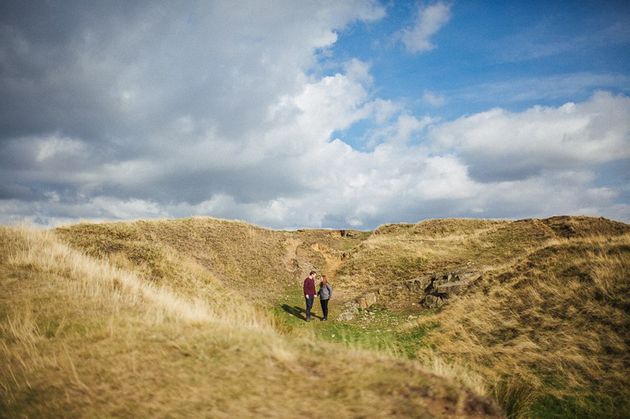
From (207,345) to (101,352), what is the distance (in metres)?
2.03

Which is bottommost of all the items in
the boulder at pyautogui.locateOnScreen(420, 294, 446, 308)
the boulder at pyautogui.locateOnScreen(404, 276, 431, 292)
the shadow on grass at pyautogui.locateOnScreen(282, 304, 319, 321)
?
the shadow on grass at pyautogui.locateOnScreen(282, 304, 319, 321)

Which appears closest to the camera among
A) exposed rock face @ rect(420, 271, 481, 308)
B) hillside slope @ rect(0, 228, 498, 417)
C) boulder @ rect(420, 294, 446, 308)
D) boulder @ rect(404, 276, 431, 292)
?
hillside slope @ rect(0, 228, 498, 417)

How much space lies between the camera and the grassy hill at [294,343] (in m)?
5.03

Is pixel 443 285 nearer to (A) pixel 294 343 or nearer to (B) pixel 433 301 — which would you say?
(B) pixel 433 301

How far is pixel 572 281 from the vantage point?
1423 centimetres

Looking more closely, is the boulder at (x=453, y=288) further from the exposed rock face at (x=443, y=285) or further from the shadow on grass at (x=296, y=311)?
the shadow on grass at (x=296, y=311)

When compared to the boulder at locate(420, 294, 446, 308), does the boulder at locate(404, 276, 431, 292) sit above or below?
above

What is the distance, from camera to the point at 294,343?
21.2 feet

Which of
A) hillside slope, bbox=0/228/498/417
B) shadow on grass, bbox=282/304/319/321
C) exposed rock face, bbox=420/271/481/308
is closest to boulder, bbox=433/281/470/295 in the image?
exposed rock face, bbox=420/271/481/308

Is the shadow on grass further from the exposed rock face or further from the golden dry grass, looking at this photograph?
the golden dry grass

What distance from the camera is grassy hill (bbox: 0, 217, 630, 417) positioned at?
16.5ft

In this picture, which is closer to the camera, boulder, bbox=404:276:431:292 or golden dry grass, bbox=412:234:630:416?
golden dry grass, bbox=412:234:630:416

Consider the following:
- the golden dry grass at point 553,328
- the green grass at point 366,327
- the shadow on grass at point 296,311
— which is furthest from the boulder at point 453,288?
the shadow on grass at point 296,311

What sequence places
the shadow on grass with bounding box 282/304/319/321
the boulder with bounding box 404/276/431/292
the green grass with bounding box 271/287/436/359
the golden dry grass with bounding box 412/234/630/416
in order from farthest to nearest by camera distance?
1. the boulder with bounding box 404/276/431/292
2. the shadow on grass with bounding box 282/304/319/321
3. the green grass with bounding box 271/287/436/359
4. the golden dry grass with bounding box 412/234/630/416
